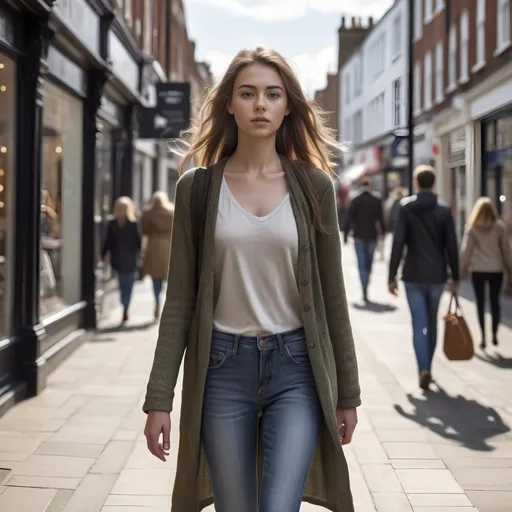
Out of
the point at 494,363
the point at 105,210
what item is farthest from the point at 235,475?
the point at 105,210

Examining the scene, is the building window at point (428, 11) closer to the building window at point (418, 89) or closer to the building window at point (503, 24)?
the building window at point (418, 89)

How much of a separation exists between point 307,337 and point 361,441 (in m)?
3.39

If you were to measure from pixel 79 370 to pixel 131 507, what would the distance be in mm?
4109

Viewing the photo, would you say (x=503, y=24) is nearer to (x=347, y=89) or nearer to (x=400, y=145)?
(x=400, y=145)

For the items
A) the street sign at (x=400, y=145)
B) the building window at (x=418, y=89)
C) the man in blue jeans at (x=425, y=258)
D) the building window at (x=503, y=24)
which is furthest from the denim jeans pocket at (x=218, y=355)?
the building window at (x=418, y=89)

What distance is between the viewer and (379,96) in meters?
41.4

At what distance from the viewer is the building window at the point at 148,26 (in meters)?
17.5

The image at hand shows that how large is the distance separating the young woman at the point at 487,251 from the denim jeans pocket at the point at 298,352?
714 centimetres

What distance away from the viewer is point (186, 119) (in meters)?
17.6

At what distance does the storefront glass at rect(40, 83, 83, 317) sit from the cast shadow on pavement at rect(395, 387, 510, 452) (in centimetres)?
387

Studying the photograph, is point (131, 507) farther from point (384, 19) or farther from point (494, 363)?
point (384, 19)

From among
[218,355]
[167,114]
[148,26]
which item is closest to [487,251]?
[218,355]

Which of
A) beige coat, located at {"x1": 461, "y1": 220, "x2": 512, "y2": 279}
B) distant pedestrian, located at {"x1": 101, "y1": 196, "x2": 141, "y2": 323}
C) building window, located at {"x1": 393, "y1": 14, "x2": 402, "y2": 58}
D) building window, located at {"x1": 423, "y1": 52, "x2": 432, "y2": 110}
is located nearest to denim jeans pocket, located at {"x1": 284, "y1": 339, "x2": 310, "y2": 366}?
beige coat, located at {"x1": 461, "y1": 220, "x2": 512, "y2": 279}

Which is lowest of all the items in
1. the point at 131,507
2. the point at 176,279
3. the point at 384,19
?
the point at 131,507
